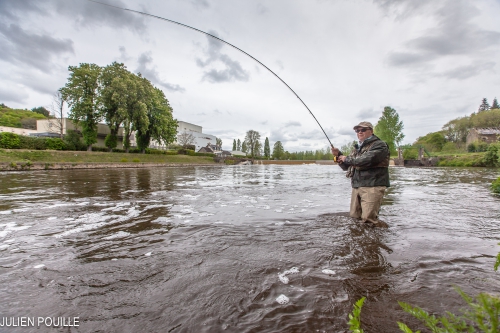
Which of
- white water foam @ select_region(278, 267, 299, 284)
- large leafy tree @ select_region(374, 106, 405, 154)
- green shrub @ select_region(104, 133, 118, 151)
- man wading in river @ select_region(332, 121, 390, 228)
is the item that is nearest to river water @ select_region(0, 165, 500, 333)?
white water foam @ select_region(278, 267, 299, 284)

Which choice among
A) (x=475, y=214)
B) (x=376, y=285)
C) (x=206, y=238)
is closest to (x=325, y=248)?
(x=376, y=285)

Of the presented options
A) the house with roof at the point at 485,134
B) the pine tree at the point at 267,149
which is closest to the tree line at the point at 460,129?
the house with roof at the point at 485,134

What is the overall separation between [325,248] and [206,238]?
7.22ft

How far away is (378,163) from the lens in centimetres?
487

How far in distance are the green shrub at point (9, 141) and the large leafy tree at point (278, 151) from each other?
3912 inches

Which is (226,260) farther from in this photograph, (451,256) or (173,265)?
(451,256)

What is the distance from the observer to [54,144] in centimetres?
3338

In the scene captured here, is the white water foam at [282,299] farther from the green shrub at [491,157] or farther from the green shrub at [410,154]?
the green shrub at [410,154]

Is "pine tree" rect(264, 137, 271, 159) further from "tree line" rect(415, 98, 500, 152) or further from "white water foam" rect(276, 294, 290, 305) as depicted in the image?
"white water foam" rect(276, 294, 290, 305)

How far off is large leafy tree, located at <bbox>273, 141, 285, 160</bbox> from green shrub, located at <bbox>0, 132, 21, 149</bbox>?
99.4 m

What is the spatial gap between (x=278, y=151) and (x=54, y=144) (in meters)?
96.6

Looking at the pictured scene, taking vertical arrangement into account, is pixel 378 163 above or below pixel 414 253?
above

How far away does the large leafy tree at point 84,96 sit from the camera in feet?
116

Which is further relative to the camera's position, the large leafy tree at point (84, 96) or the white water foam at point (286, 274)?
the large leafy tree at point (84, 96)
